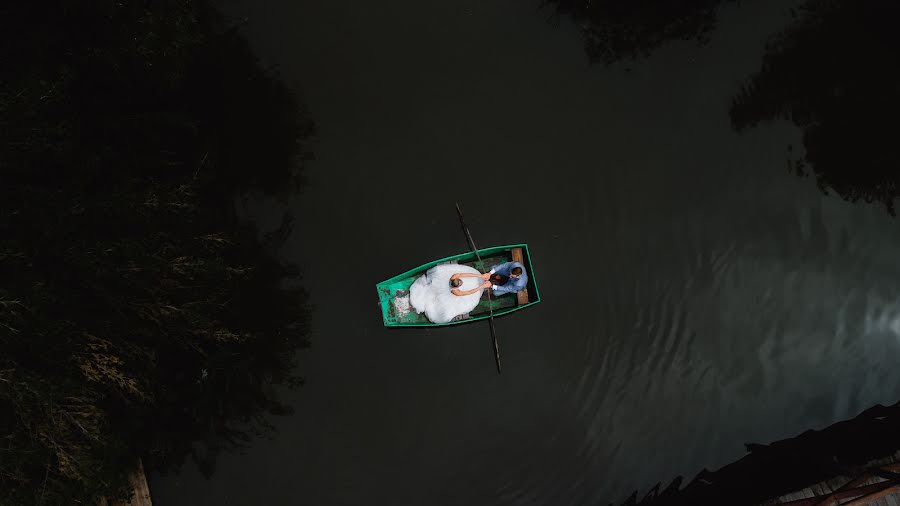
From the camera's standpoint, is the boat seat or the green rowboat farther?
the boat seat

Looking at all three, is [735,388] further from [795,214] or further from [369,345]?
[369,345]

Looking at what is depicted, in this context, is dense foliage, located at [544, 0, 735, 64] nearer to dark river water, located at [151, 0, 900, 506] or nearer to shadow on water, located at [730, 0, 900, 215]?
dark river water, located at [151, 0, 900, 506]

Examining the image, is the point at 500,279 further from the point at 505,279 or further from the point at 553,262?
the point at 553,262

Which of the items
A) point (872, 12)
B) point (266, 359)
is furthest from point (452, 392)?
point (872, 12)

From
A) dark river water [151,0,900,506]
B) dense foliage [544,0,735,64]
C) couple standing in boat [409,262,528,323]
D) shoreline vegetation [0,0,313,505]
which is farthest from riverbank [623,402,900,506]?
dense foliage [544,0,735,64]

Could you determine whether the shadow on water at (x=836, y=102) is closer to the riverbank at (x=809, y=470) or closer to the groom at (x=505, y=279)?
the riverbank at (x=809, y=470)

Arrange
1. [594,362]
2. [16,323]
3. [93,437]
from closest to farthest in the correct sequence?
[16,323], [93,437], [594,362]
